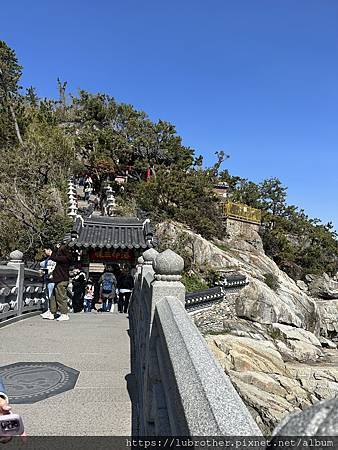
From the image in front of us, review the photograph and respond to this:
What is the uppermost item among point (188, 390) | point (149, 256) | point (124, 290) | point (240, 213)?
point (240, 213)

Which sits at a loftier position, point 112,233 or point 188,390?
point 112,233

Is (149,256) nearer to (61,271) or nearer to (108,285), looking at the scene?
(61,271)

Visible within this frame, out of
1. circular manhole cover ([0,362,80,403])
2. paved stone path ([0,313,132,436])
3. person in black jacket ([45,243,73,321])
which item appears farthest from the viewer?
person in black jacket ([45,243,73,321])

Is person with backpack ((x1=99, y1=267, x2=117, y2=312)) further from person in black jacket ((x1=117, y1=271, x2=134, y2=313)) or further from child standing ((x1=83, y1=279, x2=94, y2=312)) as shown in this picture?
child standing ((x1=83, y1=279, x2=94, y2=312))

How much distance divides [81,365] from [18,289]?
381 centimetres

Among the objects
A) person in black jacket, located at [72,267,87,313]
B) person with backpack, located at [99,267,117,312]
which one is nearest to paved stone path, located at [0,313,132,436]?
person with backpack, located at [99,267,117,312]

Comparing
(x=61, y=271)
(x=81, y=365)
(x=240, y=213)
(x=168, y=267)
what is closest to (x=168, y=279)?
(x=168, y=267)

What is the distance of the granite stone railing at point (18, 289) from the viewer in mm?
7715

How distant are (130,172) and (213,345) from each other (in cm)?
1812

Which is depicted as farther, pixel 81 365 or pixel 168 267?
pixel 81 365

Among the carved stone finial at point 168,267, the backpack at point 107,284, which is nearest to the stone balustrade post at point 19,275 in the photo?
the backpack at point 107,284

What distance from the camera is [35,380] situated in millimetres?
4586

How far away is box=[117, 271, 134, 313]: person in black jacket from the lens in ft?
35.4

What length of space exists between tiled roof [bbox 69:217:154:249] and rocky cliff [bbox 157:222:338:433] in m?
4.30
